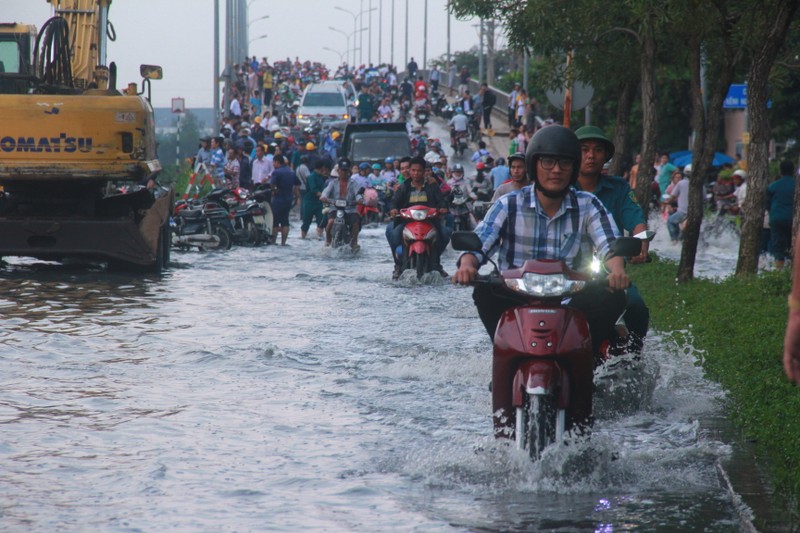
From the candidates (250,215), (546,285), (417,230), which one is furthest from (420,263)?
(546,285)

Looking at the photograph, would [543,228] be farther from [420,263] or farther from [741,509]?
[420,263]

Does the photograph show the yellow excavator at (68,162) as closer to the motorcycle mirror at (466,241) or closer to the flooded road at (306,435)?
the flooded road at (306,435)

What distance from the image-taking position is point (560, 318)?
628 cm

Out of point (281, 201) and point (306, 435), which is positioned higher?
point (281, 201)

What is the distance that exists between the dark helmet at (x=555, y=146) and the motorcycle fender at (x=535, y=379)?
3.29 feet

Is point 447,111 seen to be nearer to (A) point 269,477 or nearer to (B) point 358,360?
(B) point 358,360

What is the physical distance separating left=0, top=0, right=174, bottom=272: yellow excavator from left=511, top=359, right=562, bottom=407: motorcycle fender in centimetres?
1238

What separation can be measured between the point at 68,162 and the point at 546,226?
12019 mm

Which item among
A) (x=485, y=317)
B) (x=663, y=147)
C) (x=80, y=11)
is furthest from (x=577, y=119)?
(x=485, y=317)

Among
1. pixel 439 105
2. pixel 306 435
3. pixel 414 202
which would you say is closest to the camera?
pixel 306 435

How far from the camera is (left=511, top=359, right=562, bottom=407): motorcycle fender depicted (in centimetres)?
619

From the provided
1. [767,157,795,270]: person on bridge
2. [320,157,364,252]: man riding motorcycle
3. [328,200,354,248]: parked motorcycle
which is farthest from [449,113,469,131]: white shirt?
[767,157,795,270]: person on bridge

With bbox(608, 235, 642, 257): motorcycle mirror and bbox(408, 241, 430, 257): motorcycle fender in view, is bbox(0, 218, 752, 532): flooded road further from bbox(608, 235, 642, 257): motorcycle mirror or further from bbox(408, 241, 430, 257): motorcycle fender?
bbox(408, 241, 430, 257): motorcycle fender

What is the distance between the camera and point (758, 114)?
1488cm
